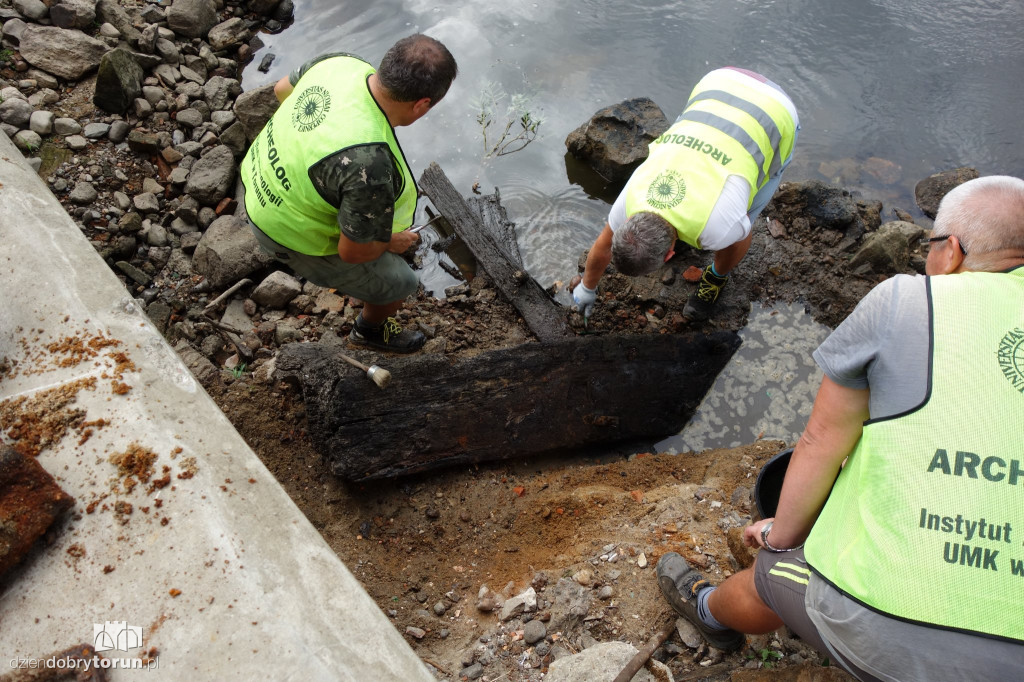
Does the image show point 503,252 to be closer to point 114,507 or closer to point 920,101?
point 114,507

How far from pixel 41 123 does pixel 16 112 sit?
0.56 feet

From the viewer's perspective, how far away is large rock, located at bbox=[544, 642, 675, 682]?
2131mm

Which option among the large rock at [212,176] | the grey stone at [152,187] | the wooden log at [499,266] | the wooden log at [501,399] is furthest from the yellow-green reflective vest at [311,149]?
the grey stone at [152,187]

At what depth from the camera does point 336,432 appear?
9.37 ft

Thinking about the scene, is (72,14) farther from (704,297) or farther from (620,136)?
(704,297)

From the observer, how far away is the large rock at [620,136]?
176 inches

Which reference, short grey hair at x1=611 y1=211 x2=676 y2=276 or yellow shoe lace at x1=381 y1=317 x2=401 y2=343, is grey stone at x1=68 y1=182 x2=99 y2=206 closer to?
yellow shoe lace at x1=381 y1=317 x2=401 y2=343

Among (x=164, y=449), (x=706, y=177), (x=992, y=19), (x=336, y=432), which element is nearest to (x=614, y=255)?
(x=706, y=177)

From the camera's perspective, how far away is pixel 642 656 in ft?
6.98

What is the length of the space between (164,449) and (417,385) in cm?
114

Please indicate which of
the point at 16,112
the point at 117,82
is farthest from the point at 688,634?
the point at 16,112

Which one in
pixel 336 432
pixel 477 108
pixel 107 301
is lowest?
pixel 336 432

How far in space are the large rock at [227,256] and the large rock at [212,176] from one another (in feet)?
1.25

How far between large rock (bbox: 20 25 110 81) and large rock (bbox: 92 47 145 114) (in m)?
0.13
